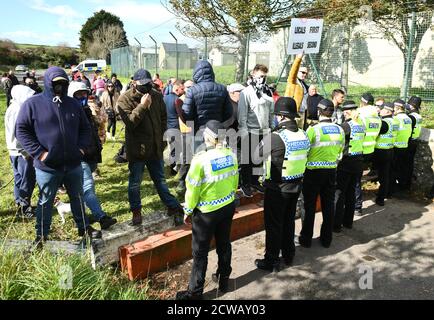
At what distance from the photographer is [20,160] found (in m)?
5.59

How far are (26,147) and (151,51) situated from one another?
56.2 ft

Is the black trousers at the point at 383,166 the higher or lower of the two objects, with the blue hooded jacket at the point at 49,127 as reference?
lower

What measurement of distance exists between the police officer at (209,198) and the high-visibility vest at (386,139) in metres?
3.58

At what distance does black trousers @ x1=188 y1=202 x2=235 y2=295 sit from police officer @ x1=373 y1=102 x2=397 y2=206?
3.64m

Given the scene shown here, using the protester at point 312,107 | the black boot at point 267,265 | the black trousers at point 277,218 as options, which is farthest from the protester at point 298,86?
the black boot at point 267,265

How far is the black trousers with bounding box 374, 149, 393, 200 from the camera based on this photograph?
20.3ft

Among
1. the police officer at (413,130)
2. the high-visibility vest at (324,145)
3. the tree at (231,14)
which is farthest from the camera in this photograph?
the tree at (231,14)

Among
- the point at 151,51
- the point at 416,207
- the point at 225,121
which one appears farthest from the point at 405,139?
the point at 151,51

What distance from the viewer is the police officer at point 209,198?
3.36m

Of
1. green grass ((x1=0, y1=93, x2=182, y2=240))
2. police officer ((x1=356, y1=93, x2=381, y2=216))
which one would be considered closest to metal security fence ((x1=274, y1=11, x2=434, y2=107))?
police officer ((x1=356, y1=93, x2=381, y2=216))

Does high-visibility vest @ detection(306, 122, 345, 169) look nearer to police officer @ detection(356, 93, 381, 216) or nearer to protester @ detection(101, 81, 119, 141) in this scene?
police officer @ detection(356, 93, 381, 216)

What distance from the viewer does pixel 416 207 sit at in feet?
20.9

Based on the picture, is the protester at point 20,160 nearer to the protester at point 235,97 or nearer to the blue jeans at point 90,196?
the blue jeans at point 90,196
